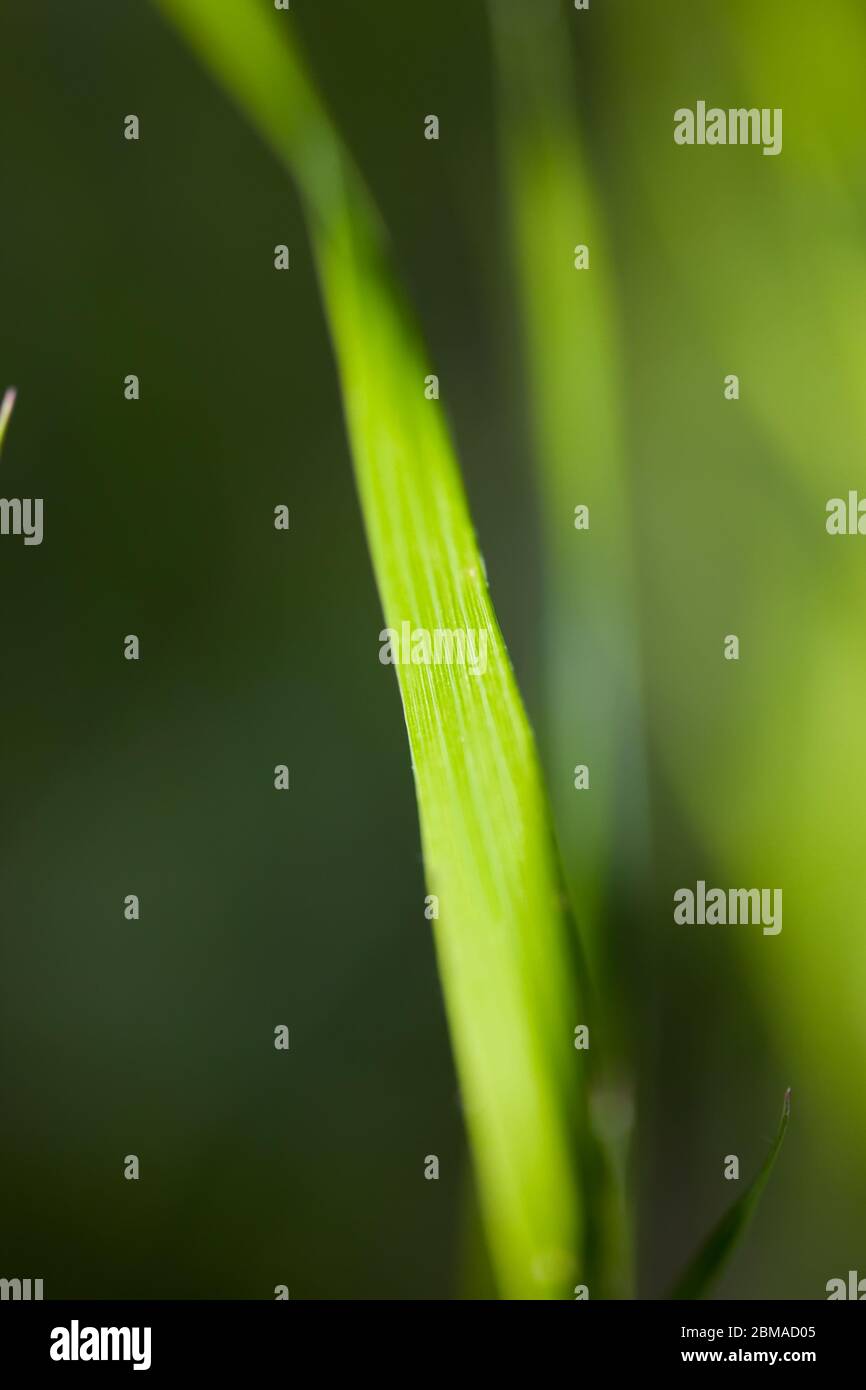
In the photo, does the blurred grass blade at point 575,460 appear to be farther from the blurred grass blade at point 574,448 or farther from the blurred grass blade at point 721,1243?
the blurred grass blade at point 721,1243

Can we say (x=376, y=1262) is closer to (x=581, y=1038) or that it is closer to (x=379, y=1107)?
(x=379, y=1107)

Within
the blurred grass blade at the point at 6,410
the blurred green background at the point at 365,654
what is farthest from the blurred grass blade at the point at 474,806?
the blurred grass blade at the point at 6,410

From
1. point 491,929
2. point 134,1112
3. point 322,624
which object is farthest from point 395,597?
point 134,1112
